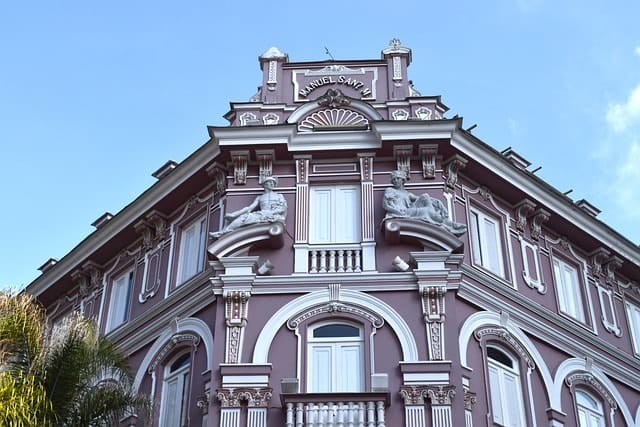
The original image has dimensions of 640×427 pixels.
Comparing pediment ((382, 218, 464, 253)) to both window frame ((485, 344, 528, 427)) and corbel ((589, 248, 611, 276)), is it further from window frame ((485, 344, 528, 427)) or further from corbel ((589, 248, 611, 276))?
corbel ((589, 248, 611, 276))

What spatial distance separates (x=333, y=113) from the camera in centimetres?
2452

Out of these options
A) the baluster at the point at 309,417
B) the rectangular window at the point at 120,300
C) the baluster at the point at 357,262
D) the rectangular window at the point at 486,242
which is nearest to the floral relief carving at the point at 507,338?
the rectangular window at the point at 486,242

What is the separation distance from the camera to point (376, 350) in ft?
67.8

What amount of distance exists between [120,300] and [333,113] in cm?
753

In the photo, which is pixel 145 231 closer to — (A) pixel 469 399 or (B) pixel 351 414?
(B) pixel 351 414

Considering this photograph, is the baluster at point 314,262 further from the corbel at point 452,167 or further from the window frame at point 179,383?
the corbel at point 452,167

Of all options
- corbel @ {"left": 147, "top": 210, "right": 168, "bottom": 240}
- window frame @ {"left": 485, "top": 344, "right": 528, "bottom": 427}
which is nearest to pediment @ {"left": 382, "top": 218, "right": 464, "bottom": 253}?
window frame @ {"left": 485, "top": 344, "right": 528, "bottom": 427}

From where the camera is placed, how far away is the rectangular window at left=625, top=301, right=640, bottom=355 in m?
26.6

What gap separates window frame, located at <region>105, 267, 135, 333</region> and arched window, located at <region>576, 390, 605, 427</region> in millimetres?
11312

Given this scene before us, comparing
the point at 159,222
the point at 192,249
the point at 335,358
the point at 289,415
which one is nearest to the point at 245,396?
the point at 289,415

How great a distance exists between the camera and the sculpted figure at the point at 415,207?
2216 cm

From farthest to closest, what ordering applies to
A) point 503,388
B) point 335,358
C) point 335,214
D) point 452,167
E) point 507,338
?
point 452,167
point 335,214
point 507,338
point 503,388
point 335,358

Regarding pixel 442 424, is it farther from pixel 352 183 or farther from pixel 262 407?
pixel 352 183

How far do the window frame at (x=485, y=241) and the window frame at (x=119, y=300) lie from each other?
886cm
